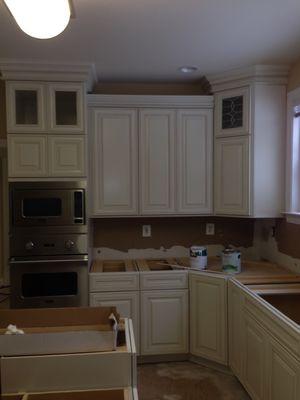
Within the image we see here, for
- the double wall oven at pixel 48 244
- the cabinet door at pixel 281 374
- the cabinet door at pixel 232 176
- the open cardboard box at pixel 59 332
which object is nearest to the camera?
the open cardboard box at pixel 59 332

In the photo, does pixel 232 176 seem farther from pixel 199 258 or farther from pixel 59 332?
pixel 59 332

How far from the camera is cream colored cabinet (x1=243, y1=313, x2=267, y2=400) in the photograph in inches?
84.4

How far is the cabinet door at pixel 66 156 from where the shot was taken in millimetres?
2883

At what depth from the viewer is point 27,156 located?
2.87m

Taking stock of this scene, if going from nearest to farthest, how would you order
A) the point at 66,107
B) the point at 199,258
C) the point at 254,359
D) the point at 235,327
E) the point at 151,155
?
1. the point at 254,359
2. the point at 235,327
3. the point at 66,107
4. the point at 199,258
5. the point at 151,155

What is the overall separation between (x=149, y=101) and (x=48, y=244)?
4.85 feet

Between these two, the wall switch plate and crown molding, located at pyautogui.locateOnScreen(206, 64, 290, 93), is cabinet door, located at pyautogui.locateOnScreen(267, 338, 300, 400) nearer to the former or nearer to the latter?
the wall switch plate

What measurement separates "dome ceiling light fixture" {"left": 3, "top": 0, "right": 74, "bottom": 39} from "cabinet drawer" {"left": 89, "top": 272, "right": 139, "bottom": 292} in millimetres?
2042

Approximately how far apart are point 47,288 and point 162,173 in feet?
4.45

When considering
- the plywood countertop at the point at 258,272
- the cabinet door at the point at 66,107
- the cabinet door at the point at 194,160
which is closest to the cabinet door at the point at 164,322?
the plywood countertop at the point at 258,272

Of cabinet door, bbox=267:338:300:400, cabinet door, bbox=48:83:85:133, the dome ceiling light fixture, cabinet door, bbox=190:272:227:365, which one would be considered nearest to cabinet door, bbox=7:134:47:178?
cabinet door, bbox=48:83:85:133

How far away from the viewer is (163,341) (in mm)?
3010

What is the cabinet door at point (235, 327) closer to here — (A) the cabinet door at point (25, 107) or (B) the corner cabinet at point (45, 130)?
(B) the corner cabinet at point (45, 130)

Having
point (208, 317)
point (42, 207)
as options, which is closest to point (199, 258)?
point (208, 317)
